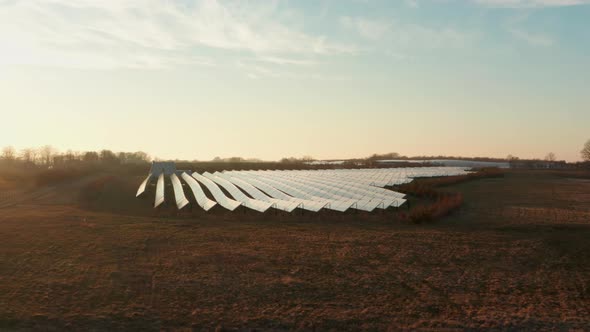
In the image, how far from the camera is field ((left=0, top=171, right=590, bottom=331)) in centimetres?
875

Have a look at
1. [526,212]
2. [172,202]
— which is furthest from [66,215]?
[526,212]

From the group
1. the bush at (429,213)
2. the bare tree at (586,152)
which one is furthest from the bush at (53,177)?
the bare tree at (586,152)

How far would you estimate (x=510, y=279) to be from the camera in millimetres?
11414

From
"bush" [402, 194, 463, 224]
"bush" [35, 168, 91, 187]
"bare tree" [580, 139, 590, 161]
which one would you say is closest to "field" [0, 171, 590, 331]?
"bush" [402, 194, 463, 224]

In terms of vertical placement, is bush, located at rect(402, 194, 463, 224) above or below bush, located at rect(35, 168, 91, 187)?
below

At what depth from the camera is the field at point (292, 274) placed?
28.7 feet

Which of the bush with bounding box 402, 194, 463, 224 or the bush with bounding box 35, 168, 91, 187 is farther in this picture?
the bush with bounding box 35, 168, 91, 187

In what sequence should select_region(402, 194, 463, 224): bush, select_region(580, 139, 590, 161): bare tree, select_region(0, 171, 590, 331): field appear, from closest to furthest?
select_region(0, 171, 590, 331): field → select_region(402, 194, 463, 224): bush → select_region(580, 139, 590, 161): bare tree

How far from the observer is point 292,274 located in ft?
38.0

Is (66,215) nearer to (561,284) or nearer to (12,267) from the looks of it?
(12,267)

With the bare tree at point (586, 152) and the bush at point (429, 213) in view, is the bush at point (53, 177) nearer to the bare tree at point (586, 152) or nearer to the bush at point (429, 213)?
the bush at point (429, 213)

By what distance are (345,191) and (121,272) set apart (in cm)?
1902

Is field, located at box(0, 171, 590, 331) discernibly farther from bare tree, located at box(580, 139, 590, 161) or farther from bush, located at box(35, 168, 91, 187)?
bare tree, located at box(580, 139, 590, 161)

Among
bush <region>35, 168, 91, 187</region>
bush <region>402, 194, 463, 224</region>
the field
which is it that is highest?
bush <region>35, 168, 91, 187</region>
